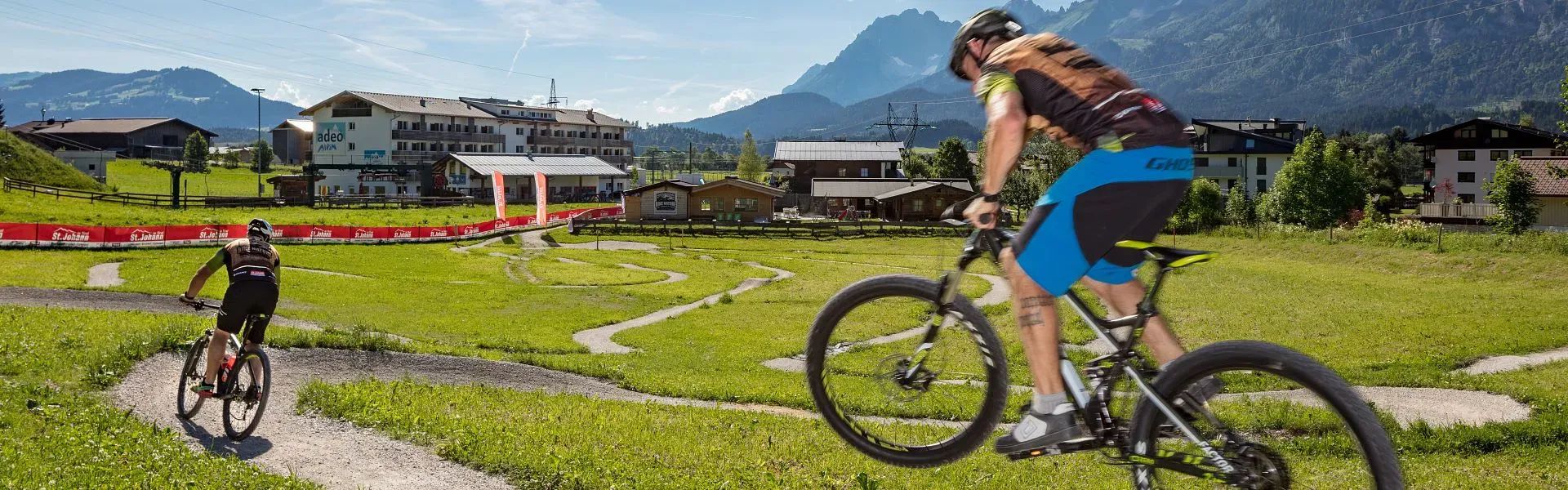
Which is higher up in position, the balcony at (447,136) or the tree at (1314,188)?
the balcony at (447,136)

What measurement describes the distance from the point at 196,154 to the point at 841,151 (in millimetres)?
104581

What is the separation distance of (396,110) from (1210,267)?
120m

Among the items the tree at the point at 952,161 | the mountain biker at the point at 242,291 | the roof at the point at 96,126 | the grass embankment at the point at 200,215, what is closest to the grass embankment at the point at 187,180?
the grass embankment at the point at 200,215

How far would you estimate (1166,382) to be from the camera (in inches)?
203

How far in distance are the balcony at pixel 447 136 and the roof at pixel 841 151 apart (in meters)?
46.7

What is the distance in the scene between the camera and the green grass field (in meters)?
10.5

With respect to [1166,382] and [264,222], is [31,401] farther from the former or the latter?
[1166,382]

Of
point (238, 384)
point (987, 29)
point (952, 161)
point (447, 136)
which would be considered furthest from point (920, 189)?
point (987, 29)

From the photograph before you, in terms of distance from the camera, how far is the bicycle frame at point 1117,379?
517cm

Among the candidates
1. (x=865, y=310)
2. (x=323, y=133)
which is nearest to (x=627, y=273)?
(x=865, y=310)

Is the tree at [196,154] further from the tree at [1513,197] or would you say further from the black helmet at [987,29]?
the black helmet at [987,29]

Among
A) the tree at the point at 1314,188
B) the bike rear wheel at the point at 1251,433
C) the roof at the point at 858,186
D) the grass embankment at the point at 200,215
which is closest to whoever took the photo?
the bike rear wheel at the point at 1251,433

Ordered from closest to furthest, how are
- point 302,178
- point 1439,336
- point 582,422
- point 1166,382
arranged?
point 1166,382 → point 582,422 → point 1439,336 → point 302,178

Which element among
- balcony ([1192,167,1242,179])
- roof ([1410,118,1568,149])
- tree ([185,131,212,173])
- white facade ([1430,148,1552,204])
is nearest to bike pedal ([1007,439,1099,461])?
roof ([1410,118,1568,149])
